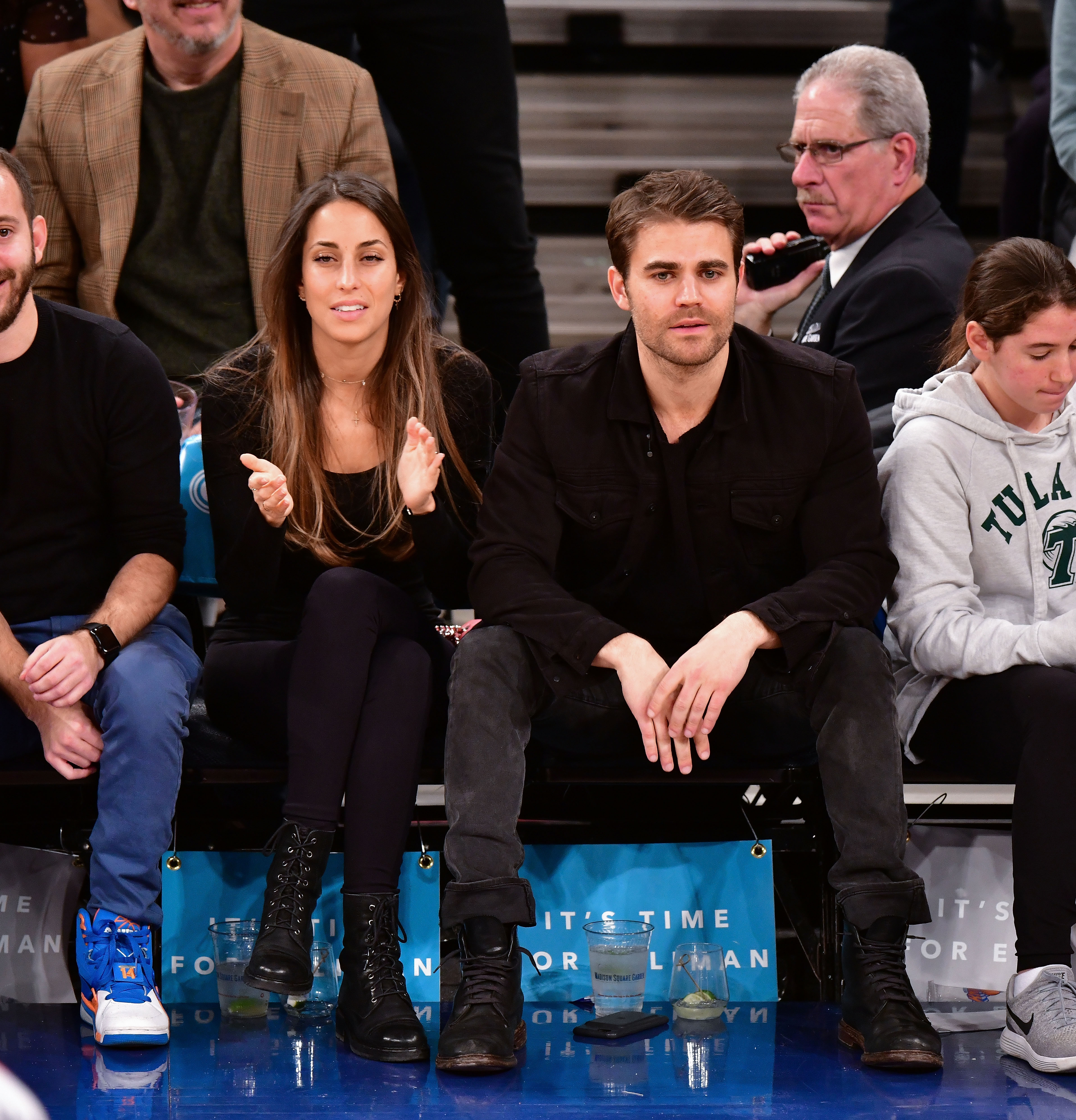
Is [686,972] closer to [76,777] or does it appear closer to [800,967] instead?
[800,967]

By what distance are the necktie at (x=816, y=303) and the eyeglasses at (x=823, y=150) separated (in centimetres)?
21

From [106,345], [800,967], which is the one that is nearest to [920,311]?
[800,967]

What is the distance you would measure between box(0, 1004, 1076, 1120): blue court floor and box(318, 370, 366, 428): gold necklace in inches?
41.6

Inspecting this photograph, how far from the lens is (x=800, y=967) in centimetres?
251

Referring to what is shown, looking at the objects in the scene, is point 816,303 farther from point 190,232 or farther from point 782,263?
point 190,232

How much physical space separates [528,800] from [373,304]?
35.5 inches

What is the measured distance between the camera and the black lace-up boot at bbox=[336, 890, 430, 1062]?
80.7 inches

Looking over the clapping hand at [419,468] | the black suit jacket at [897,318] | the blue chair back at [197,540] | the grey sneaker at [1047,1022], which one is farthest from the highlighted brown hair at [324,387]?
the grey sneaker at [1047,1022]

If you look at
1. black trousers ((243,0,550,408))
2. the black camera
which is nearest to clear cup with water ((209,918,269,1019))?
black trousers ((243,0,550,408))

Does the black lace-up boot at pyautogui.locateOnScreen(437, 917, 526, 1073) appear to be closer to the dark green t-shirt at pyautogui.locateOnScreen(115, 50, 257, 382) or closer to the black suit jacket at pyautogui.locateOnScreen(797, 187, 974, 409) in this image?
the black suit jacket at pyautogui.locateOnScreen(797, 187, 974, 409)

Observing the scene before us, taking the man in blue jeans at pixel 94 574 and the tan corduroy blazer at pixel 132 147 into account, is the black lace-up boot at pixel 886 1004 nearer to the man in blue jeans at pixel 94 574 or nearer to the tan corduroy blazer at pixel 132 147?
the man in blue jeans at pixel 94 574

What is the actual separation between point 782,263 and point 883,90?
0.42 m

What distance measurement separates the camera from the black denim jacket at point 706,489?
2.31 m

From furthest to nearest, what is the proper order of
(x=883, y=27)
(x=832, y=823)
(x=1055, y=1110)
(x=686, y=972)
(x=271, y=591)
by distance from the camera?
(x=883, y=27) < (x=271, y=591) < (x=686, y=972) < (x=832, y=823) < (x=1055, y=1110)
